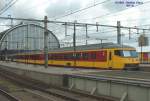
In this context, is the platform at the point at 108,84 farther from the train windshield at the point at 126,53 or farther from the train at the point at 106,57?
the train windshield at the point at 126,53

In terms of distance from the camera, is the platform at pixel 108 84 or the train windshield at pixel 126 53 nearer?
the platform at pixel 108 84

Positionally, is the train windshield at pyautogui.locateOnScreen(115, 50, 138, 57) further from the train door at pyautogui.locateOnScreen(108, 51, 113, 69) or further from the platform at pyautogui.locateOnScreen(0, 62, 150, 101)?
the platform at pyautogui.locateOnScreen(0, 62, 150, 101)

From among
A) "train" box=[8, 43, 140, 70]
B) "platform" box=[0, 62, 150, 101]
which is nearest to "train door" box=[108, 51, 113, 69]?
"train" box=[8, 43, 140, 70]

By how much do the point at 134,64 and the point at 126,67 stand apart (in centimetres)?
113

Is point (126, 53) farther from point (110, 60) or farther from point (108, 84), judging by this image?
point (108, 84)

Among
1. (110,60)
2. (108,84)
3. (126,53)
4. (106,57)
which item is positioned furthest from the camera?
(126,53)

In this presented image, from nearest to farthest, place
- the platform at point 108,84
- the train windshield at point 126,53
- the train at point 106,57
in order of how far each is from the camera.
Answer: the platform at point 108,84 → the train at point 106,57 → the train windshield at point 126,53

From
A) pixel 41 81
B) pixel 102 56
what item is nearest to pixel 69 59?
pixel 102 56

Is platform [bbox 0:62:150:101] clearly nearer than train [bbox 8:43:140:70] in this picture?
Yes

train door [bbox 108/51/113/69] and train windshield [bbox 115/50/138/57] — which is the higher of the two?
train windshield [bbox 115/50/138/57]

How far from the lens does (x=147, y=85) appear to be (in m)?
17.2

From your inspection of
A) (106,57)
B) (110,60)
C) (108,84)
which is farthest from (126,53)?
(108,84)

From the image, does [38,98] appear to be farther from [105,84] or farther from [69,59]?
[69,59]

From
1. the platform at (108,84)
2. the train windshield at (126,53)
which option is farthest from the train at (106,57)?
the platform at (108,84)
